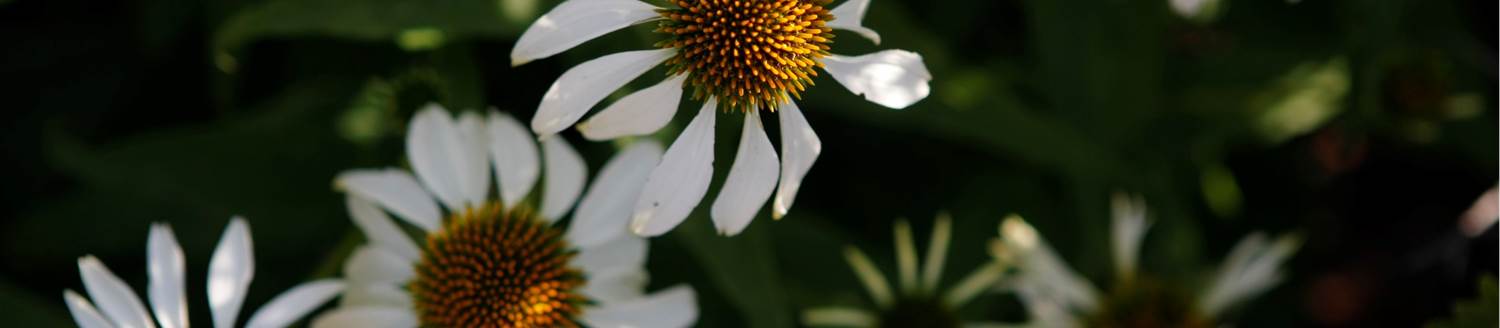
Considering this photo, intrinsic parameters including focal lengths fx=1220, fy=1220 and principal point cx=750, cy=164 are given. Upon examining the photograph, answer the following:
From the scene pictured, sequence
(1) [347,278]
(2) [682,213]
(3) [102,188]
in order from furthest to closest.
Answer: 1. (3) [102,188]
2. (1) [347,278]
3. (2) [682,213]

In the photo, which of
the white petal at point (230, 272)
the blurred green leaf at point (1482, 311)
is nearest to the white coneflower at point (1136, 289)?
the blurred green leaf at point (1482, 311)

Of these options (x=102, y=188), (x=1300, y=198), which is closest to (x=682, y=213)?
(x=102, y=188)

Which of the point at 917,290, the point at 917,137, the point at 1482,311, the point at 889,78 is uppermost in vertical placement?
the point at 917,137

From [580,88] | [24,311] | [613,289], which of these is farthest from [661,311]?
[24,311]

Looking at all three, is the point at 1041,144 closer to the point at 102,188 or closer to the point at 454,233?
the point at 454,233

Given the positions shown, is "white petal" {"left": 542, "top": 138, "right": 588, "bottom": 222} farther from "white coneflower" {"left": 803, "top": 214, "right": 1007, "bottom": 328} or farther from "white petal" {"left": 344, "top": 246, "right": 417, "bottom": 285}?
"white coneflower" {"left": 803, "top": 214, "right": 1007, "bottom": 328}

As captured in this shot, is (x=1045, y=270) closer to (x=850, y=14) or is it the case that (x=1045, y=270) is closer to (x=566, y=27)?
(x=850, y=14)

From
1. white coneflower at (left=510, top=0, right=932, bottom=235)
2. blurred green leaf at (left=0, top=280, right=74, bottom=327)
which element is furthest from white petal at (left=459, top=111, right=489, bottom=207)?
blurred green leaf at (left=0, top=280, right=74, bottom=327)
